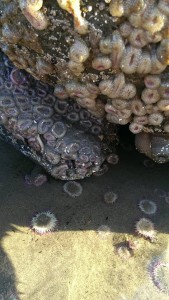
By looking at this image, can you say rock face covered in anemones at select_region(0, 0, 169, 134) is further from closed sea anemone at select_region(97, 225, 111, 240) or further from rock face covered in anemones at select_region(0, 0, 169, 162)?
closed sea anemone at select_region(97, 225, 111, 240)

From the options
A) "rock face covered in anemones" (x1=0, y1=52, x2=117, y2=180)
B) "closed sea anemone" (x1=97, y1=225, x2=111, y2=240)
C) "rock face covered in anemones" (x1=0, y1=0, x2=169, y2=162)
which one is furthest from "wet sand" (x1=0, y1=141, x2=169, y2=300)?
"rock face covered in anemones" (x1=0, y1=0, x2=169, y2=162)

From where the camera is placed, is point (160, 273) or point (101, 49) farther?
point (160, 273)

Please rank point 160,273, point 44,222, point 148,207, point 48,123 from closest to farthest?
point 160,273 < point 48,123 < point 44,222 < point 148,207

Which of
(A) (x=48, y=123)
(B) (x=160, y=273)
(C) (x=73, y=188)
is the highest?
(A) (x=48, y=123)

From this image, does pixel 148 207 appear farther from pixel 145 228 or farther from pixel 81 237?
pixel 81 237

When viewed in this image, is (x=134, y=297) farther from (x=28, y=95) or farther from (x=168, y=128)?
(x=28, y=95)

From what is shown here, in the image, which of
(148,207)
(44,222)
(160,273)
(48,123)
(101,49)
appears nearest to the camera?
(101,49)

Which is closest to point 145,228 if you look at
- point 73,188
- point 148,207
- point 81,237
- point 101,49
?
point 148,207

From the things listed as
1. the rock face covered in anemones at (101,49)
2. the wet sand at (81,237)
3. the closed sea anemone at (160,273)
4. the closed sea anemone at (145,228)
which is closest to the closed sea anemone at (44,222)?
the wet sand at (81,237)
